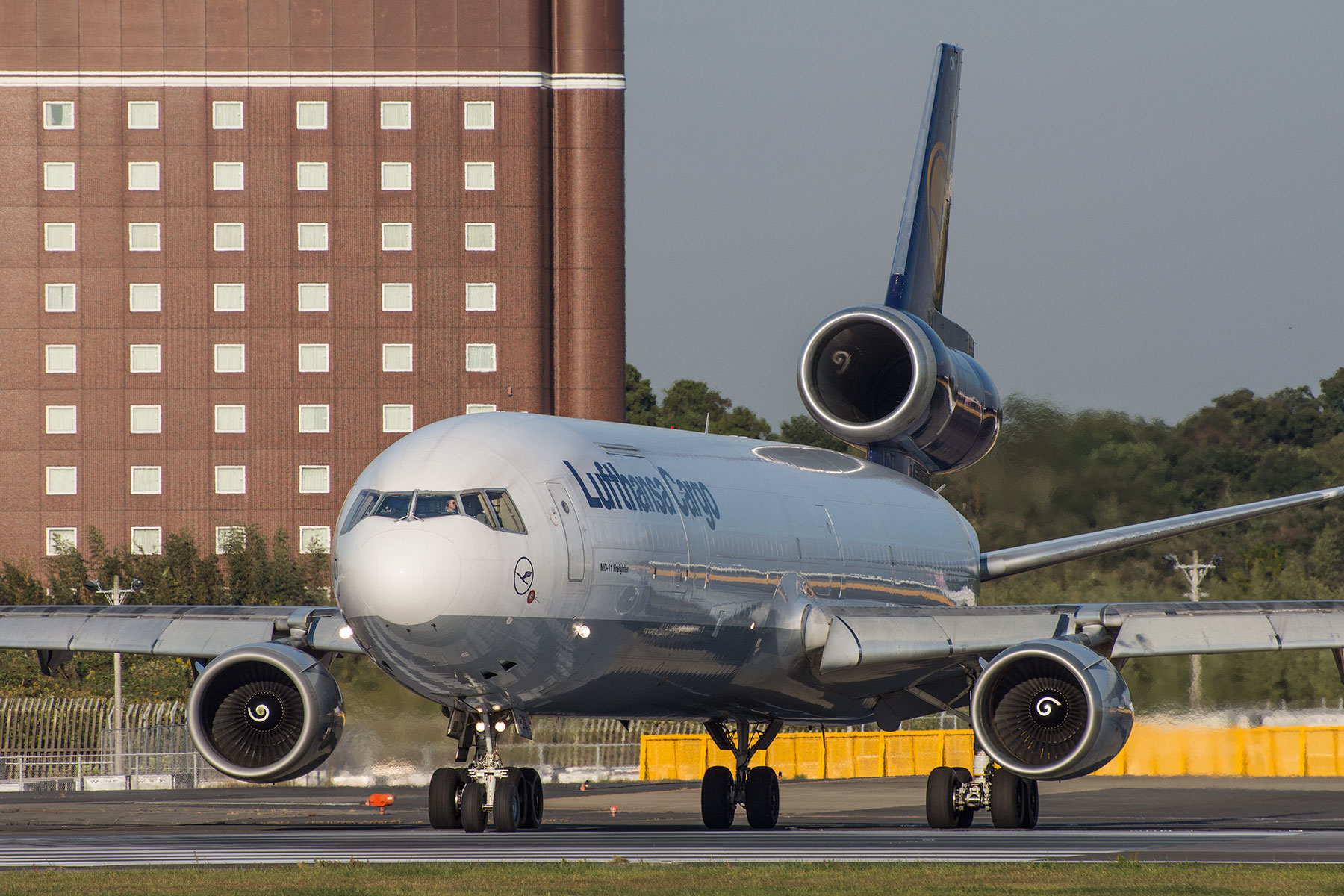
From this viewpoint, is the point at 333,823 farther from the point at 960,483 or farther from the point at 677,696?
the point at 960,483

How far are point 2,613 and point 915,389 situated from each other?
1314 cm

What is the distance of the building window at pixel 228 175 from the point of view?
9431 centimetres

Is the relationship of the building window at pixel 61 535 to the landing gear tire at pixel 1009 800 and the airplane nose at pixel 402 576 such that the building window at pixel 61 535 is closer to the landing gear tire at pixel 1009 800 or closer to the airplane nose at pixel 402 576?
the landing gear tire at pixel 1009 800

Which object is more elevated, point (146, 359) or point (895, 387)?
point (146, 359)

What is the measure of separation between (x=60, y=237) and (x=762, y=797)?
75.4 meters

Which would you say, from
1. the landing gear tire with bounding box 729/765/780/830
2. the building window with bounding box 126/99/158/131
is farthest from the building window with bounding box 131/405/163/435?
the landing gear tire with bounding box 729/765/780/830

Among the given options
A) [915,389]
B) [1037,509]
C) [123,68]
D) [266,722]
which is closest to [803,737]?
[1037,509]

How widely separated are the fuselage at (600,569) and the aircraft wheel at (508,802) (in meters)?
0.78

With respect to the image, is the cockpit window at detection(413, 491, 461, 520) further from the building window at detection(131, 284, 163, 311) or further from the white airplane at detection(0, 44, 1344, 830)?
the building window at detection(131, 284, 163, 311)

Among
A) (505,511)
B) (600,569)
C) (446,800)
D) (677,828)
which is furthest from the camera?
(677,828)

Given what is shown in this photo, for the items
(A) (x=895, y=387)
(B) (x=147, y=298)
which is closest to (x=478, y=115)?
(B) (x=147, y=298)

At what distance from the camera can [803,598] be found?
83.6 ft

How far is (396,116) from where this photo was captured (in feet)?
309

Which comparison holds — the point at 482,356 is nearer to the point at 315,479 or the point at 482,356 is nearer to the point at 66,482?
the point at 315,479
